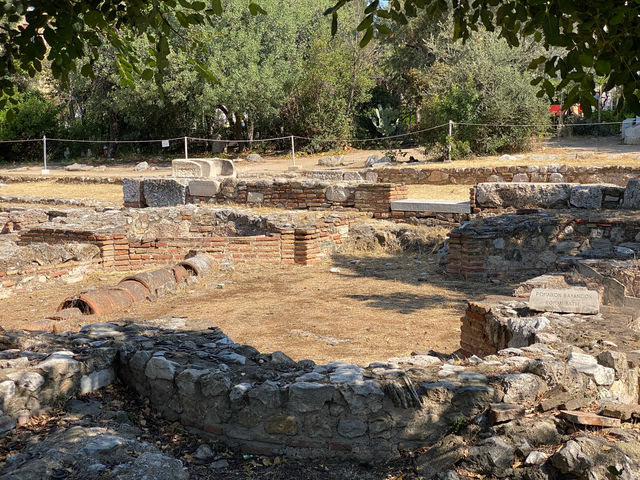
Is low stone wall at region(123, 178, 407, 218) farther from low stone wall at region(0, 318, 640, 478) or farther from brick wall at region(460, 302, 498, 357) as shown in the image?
low stone wall at region(0, 318, 640, 478)

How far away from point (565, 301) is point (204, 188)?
1153cm

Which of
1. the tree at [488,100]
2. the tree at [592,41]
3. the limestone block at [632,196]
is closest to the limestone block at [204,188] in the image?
the tree at [488,100]

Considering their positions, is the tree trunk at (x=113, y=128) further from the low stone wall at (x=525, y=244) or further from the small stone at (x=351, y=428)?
the small stone at (x=351, y=428)

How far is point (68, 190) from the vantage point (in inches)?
827

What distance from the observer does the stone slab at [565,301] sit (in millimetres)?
5715

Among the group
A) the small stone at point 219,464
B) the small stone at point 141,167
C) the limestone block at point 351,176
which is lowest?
the small stone at point 219,464

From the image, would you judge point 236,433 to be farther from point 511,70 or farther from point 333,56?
point 333,56

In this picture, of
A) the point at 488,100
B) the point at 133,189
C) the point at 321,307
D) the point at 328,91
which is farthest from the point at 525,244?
the point at 328,91

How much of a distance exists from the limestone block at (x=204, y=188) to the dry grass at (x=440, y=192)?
4511 mm

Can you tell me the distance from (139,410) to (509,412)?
2.33 metres

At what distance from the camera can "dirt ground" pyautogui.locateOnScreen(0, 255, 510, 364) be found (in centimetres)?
683

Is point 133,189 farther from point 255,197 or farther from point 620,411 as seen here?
point 620,411

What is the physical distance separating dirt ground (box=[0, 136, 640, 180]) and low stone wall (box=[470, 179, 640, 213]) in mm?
5758

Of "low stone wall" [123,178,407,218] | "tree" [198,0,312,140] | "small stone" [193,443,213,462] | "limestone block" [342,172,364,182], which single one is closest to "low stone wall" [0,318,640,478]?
"small stone" [193,443,213,462]
